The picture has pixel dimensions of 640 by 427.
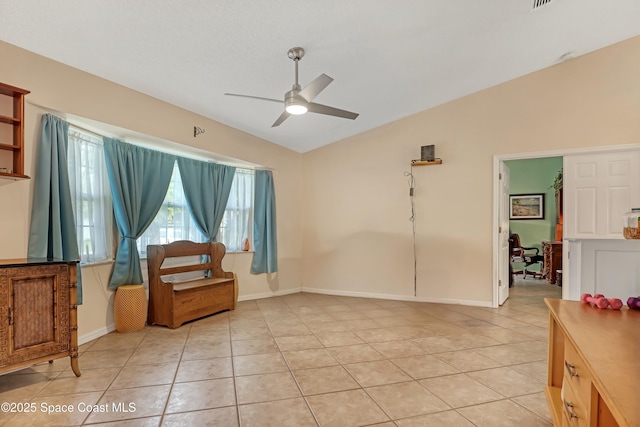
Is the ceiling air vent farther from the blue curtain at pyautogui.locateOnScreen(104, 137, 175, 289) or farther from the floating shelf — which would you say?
the blue curtain at pyautogui.locateOnScreen(104, 137, 175, 289)

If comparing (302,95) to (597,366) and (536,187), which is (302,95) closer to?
(597,366)

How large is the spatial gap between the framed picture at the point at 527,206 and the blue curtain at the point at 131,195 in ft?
24.2

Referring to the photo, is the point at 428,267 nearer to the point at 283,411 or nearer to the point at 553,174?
the point at 283,411

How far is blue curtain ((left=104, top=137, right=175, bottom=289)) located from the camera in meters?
3.46

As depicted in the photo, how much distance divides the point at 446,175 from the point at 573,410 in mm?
3819

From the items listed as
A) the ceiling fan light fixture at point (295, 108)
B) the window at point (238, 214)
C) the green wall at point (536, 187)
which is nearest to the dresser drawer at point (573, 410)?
the ceiling fan light fixture at point (295, 108)

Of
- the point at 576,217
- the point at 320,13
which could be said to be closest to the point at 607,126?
the point at 576,217

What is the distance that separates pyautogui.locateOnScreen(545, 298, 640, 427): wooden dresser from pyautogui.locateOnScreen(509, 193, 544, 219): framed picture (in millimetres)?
6476

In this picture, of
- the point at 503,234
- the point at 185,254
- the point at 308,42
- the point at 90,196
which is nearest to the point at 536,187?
the point at 503,234

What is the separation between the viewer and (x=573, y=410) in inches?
53.6

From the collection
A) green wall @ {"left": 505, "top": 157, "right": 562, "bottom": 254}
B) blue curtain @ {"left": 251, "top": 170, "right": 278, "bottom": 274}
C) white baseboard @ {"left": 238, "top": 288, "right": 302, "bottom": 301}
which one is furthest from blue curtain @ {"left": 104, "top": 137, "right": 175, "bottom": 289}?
green wall @ {"left": 505, "top": 157, "right": 562, "bottom": 254}

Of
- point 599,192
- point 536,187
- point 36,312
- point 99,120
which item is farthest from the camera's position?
point 536,187

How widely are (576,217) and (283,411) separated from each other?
4.28 m

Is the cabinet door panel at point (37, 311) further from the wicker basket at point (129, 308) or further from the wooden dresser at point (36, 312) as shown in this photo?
the wicker basket at point (129, 308)
